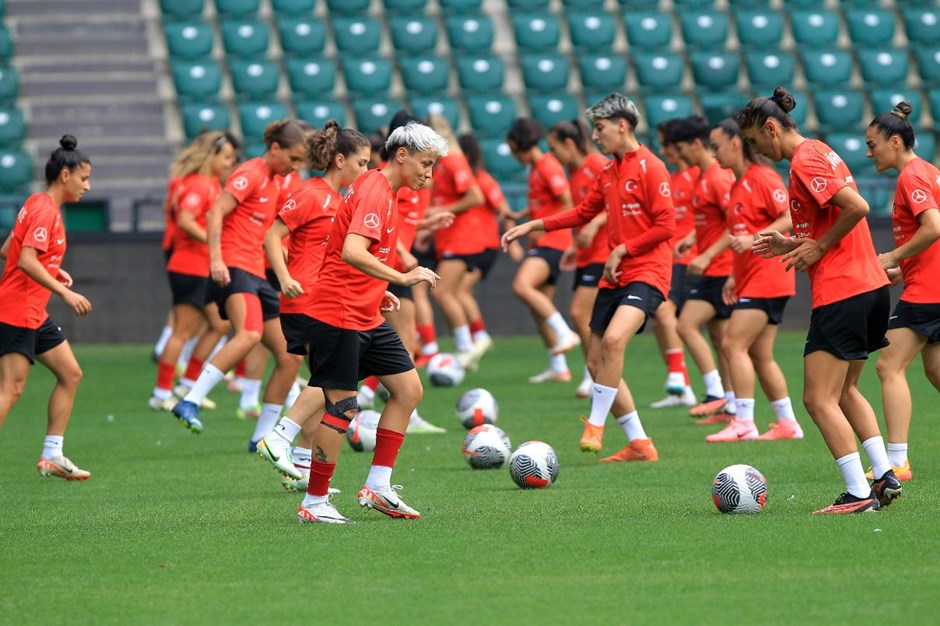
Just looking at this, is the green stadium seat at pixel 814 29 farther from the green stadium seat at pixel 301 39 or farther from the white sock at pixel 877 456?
the white sock at pixel 877 456

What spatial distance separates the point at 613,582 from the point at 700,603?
472mm

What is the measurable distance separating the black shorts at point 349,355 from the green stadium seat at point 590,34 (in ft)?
51.5

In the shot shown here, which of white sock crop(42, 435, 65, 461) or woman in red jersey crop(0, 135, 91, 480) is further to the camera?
white sock crop(42, 435, 65, 461)


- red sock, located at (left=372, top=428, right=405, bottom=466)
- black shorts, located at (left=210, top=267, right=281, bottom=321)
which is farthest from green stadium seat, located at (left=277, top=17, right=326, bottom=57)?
red sock, located at (left=372, top=428, right=405, bottom=466)

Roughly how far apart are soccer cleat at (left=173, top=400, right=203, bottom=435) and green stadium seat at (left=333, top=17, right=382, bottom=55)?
41.9 ft

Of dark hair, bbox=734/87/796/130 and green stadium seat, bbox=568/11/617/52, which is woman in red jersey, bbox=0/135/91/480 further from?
green stadium seat, bbox=568/11/617/52

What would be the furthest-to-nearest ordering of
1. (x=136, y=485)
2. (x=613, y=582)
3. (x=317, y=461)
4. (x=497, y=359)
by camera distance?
(x=497, y=359), (x=136, y=485), (x=317, y=461), (x=613, y=582)

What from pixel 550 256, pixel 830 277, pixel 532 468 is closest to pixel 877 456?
pixel 830 277

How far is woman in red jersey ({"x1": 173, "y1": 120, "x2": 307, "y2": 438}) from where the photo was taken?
32.8 ft

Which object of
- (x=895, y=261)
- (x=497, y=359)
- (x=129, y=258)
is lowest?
(x=497, y=359)

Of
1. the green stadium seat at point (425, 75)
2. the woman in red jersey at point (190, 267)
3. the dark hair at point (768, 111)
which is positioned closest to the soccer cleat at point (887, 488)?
the dark hair at point (768, 111)

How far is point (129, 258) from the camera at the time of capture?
18.5 meters

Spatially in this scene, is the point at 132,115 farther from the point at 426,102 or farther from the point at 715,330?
the point at 715,330

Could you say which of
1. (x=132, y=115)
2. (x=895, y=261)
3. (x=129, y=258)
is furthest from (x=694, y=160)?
(x=132, y=115)
